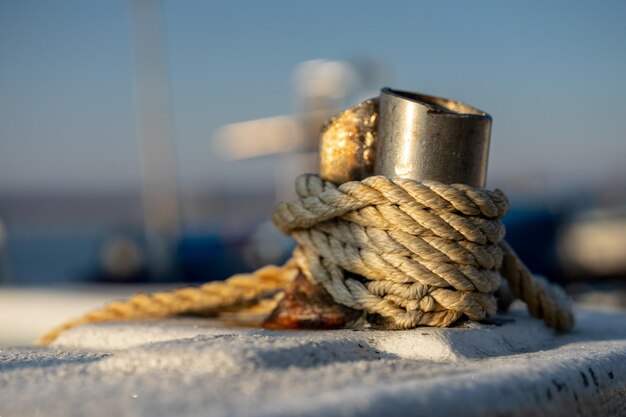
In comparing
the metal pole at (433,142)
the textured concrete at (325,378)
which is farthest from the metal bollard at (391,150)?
the textured concrete at (325,378)

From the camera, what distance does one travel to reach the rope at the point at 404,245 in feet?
5.47

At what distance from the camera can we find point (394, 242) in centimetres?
169

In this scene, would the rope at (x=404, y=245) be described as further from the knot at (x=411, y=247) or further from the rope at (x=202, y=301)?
the rope at (x=202, y=301)

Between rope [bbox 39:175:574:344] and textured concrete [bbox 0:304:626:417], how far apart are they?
0.11m

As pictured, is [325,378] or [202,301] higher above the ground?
[325,378]

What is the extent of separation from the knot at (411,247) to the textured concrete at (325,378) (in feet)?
0.35

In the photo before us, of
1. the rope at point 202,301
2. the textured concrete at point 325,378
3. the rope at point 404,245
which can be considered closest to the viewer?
the textured concrete at point 325,378

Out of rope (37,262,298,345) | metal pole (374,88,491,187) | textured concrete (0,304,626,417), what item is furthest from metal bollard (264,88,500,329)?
rope (37,262,298,345)

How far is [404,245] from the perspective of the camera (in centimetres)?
168

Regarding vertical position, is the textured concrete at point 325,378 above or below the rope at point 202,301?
above

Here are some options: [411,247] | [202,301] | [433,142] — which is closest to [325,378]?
[411,247]

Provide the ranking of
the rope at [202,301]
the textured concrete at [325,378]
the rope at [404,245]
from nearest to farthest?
the textured concrete at [325,378]
the rope at [404,245]
the rope at [202,301]

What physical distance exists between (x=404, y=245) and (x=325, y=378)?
568 mm

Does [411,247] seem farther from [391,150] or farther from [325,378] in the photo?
[325,378]
